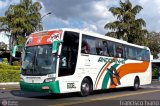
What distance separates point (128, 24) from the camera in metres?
49.0

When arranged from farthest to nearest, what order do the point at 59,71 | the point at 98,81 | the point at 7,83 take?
the point at 7,83, the point at 98,81, the point at 59,71

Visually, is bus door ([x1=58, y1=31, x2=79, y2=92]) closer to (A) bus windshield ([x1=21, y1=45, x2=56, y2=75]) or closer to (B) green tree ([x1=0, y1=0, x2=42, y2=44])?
(A) bus windshield ([x1=21, y1=45, x2=56, y2=75])

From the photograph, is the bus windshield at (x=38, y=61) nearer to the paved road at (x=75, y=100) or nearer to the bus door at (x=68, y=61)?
the bus door at (x=68, y=61)

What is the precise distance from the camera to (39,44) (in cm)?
1775

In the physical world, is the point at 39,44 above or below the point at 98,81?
above

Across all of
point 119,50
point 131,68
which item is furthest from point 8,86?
point 119,50

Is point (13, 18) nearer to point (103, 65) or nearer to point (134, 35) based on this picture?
point (134, 35)

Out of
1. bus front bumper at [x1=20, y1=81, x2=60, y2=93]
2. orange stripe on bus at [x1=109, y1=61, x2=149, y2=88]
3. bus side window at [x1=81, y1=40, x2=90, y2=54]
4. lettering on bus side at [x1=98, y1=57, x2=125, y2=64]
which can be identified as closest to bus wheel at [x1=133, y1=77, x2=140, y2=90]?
orange stripe on bus at [x1=109, y1=61, x2=149, y2=88]

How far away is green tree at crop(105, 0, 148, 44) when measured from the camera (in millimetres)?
49031

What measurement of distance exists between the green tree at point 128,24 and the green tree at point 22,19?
376 inches

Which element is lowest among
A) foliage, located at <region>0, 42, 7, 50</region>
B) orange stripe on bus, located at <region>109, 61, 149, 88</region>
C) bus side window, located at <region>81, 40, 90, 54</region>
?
orange stripe on bus, located at <region>109, 61, 149, 88</region>

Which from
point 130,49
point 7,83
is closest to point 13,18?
point 7,83

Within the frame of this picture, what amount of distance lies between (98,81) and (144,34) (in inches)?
1228

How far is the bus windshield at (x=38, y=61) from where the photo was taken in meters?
17.0
